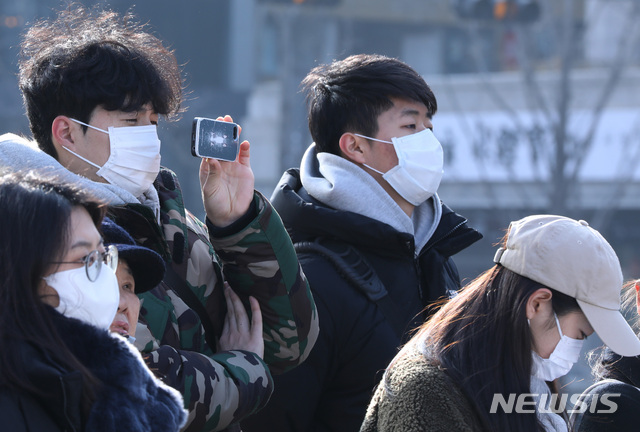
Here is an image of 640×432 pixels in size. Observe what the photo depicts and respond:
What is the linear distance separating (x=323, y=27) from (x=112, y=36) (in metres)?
18.4

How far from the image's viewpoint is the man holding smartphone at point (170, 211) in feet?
7.71

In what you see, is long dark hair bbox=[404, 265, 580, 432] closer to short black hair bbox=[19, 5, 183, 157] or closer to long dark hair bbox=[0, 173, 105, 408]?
long dark hair bbox=[0, 173, 105, 408]

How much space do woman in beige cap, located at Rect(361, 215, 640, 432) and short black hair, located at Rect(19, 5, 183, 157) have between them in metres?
1.13

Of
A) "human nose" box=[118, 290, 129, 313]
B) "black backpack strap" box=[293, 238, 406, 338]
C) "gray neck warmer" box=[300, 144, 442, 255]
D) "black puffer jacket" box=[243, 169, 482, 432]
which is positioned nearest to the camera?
"human nose" box=[118, 290, 129, 313]

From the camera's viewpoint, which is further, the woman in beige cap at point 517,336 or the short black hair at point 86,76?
the short black hair at point 86,76

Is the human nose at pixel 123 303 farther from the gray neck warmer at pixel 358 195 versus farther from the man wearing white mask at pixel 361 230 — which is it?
the gray neck warmer at pixel 358 195

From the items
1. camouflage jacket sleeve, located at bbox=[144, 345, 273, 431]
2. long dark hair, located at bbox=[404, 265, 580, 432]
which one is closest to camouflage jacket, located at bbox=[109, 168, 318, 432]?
camouflage jacket sleeve, located at bbox=[144, 345, 273, 431]

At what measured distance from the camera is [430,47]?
23.6 m

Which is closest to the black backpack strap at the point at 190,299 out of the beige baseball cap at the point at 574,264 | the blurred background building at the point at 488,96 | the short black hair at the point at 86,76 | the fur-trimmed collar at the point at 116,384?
the short black hair at the point at 86,76

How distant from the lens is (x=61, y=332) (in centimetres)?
174

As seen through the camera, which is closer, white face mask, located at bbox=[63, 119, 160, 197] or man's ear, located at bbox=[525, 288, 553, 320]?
man's ear, located at bbox=[525, 288, 553, 320]

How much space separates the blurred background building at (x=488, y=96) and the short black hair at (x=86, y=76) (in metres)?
13.7

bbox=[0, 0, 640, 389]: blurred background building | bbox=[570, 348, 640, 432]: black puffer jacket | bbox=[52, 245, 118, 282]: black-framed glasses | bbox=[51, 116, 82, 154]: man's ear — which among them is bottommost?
bbox=[0, 0, 640, 389]: blurred background building

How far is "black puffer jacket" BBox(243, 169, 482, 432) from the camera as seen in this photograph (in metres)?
2.90
